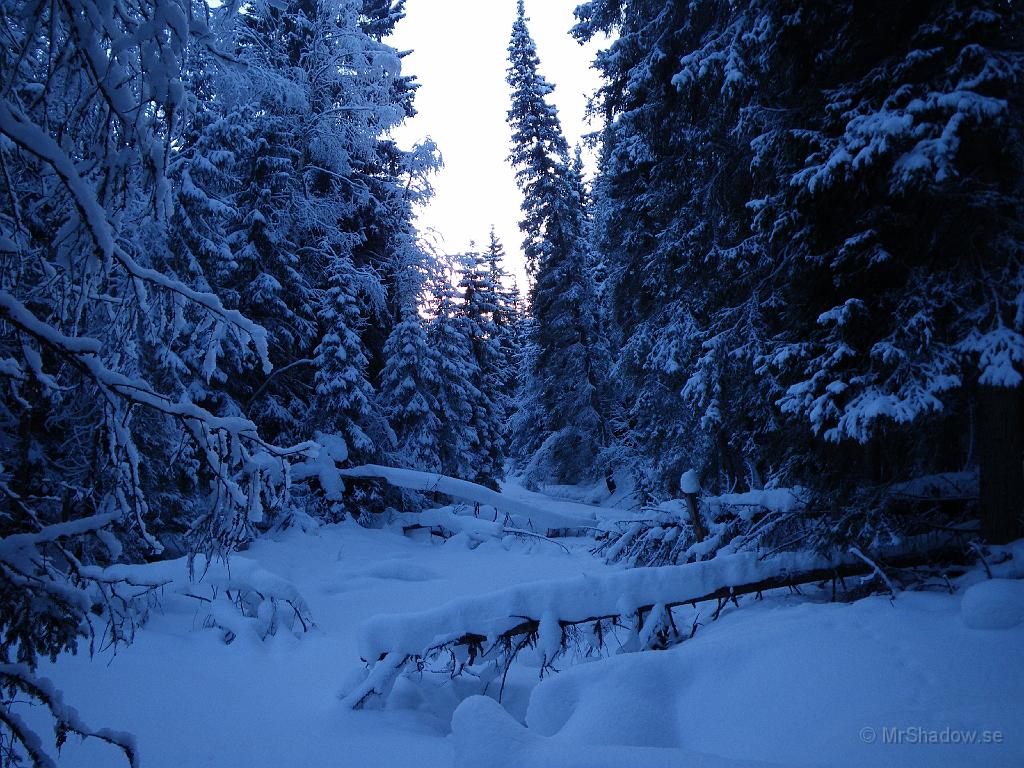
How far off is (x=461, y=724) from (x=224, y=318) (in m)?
2.47

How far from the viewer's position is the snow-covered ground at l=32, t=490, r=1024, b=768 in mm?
2686

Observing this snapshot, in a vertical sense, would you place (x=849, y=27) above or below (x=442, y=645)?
above

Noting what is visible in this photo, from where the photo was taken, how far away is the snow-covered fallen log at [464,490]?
10289 millimetres

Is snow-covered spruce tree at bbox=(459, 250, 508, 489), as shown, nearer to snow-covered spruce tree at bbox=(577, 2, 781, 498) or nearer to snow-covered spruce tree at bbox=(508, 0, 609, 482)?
snow-covered spruce tree at bbox=(508, 0, 609, 482)

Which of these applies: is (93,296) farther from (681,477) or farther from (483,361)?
(483,361)

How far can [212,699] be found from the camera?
4.61m

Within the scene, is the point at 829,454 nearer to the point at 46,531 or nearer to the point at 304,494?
the point at 46,531

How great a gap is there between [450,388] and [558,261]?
6368mm

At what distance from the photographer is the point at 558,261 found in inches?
813

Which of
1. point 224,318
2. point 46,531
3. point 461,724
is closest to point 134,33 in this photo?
point 224,318

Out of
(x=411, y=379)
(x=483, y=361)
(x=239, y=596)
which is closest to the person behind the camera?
(x=239, y=596)

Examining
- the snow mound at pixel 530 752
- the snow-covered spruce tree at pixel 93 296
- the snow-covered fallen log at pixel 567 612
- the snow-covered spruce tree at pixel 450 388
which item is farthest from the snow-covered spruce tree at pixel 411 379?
the snow-covered spruce tree at pixel 93 296

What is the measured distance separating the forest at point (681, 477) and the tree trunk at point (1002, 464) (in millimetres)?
26

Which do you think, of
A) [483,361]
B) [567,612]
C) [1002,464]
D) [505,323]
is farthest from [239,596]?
[505,323]
